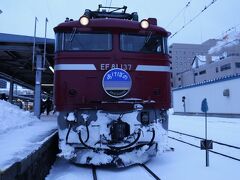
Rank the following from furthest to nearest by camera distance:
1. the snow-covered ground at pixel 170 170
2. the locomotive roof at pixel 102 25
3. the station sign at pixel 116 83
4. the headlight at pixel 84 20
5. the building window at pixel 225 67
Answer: the building window at pixel 225 67 → the locomotive roof at pixel 102 25 → the headlight at pixel 84 20 → the station sign at pixel 116 83 → the snow-covered ground at pixel 170 170

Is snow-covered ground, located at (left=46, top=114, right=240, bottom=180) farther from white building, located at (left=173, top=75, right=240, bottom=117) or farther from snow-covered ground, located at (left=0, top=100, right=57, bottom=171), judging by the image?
white building, located at (left=173, top=75, right=240, bottom=117)

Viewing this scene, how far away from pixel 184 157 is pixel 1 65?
1538 centimetres

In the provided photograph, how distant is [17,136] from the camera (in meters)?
7.96

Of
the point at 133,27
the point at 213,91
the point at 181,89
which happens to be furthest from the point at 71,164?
the point at 181,89

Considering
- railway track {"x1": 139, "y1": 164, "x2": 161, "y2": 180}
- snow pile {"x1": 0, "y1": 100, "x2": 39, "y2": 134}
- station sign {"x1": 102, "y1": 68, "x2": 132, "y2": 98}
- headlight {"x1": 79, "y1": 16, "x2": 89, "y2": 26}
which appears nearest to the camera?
railway track {"x1": 139, "y1": 164, "x2": 161, "y2": 180}

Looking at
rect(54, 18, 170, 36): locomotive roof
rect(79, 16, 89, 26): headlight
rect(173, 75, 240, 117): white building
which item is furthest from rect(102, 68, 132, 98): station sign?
rect(173, 75, 240, 117): white building

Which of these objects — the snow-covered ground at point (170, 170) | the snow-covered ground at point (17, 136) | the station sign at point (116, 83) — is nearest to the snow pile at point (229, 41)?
the snow-covered ground at point (17, 136)

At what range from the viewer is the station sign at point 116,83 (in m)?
7.13

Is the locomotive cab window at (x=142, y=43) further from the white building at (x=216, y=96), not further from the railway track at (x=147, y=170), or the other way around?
the white building at (x=216, y=96)

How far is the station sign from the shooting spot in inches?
281

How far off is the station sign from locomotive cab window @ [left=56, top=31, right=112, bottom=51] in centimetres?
75

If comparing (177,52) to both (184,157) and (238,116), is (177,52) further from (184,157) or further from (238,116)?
(184,157)

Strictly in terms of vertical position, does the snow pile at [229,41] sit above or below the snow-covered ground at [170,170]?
above

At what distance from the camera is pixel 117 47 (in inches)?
301
